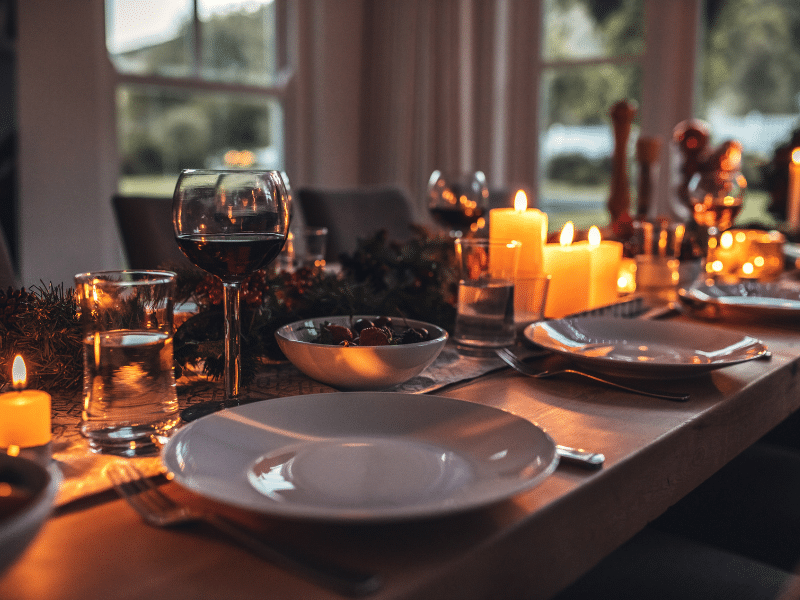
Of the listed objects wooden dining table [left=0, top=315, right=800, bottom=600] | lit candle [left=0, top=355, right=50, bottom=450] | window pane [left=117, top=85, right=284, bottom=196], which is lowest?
wooden dining table [left=0, top=315, right=800, bottom=600]

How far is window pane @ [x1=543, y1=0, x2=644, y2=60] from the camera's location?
3.38 meters

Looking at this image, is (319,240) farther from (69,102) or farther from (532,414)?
(69,102)

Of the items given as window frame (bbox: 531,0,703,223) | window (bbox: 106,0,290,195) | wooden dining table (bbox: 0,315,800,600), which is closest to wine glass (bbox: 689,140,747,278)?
wooden dining table (bbox: 0,315,800,600)

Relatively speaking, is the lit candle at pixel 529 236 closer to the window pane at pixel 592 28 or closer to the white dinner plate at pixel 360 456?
the white dinner plate at pixel 360 456

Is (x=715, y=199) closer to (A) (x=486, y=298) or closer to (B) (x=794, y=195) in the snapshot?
(B) (x=794, y=195)

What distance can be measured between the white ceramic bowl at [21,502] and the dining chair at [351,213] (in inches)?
69.9

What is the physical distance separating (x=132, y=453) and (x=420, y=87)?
340 centimetres

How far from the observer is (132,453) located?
58cm

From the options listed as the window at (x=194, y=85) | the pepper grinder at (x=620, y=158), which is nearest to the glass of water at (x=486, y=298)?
the pepper grinder at (x=620, y=158)

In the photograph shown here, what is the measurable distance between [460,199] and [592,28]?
2484 millimetres

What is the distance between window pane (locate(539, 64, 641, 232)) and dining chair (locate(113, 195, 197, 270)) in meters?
2.33

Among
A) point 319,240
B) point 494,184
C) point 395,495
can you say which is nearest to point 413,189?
point 494,184

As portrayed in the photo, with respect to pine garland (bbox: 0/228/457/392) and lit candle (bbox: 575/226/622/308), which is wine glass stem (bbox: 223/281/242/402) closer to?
pine garland (bbox: 0/228/457/392)

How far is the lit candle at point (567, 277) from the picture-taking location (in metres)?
1.14
